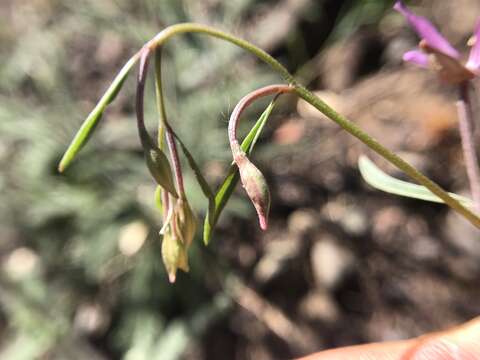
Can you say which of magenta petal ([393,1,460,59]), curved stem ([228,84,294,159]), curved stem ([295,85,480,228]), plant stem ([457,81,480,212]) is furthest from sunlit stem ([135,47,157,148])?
plant stem ([457,81,480,212])

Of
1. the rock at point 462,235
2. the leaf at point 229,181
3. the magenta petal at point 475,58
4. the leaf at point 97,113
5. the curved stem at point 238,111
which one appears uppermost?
the leaf at point 97,113

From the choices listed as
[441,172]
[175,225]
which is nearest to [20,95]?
[441,172]

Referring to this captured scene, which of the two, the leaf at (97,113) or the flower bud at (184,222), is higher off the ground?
the leaf at (97,113)

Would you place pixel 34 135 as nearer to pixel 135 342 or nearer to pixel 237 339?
pixel 135 342

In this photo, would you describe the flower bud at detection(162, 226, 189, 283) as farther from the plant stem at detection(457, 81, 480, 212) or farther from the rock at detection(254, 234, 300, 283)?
the rock at detection(254, 234, 300, 283)

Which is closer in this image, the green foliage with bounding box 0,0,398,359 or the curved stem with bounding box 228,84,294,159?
the curved stem with bounding box 228,84,294,159

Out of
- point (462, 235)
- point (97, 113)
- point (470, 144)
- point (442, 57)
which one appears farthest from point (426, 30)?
point (462, 235)

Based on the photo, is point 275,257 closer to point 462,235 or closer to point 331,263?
point 331,263

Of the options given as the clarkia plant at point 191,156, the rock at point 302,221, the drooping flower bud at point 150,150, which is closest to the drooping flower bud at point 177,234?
the clarkia plant at point 191,156

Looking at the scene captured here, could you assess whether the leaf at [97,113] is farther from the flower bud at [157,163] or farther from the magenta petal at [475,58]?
the magenta petal at [475,58]
